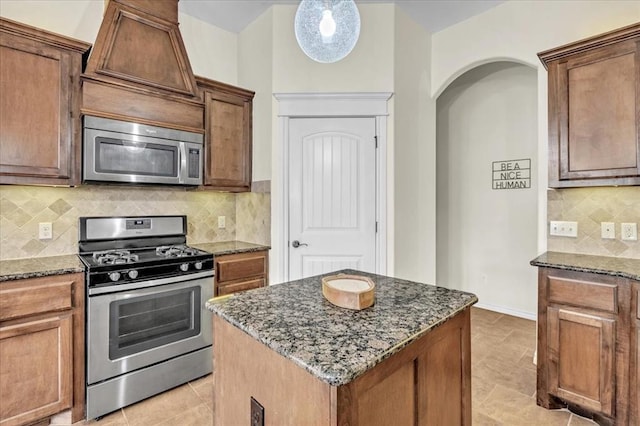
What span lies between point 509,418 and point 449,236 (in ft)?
8.45

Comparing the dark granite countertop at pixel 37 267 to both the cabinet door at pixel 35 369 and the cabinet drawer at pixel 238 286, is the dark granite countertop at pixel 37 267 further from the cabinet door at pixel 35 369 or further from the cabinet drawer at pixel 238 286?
the cabinet drawer at pixel 238 286

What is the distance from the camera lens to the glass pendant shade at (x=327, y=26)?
5.39ft

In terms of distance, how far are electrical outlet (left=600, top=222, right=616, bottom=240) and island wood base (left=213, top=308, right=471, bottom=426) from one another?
1.80 metres

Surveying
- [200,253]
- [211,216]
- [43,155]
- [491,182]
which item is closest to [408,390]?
[200,253]

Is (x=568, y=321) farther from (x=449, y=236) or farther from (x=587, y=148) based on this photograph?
(x=449, y=236)

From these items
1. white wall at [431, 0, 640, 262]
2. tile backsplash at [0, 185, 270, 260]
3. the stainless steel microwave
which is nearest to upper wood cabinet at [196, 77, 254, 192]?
the stainless steel microwave

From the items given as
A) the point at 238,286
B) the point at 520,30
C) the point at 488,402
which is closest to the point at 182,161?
the point at 238,286

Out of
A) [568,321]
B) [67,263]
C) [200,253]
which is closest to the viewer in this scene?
[568,321]

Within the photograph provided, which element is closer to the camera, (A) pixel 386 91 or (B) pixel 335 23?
(B) pixel 335 23

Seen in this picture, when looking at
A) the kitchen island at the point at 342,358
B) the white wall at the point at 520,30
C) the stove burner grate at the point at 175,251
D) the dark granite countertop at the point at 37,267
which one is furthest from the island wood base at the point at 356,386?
the white wall at the point at 520,30

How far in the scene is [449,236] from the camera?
442cm

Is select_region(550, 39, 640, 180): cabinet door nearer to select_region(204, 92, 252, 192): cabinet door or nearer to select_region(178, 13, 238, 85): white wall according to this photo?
select_region(204, 92, 252, 192): cabinet door

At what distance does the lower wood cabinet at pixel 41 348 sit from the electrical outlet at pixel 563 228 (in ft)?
11.0

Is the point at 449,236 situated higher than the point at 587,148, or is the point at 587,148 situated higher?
the point at 587,148
